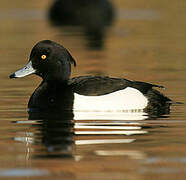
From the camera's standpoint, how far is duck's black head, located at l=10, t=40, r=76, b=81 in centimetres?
973

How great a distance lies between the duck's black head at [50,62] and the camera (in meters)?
9.73

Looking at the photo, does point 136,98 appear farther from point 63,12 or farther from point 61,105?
point 63,12

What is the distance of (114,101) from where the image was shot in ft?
30.2

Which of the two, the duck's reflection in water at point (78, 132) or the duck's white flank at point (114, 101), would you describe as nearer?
the duck's reflection in water at point (78, 132)

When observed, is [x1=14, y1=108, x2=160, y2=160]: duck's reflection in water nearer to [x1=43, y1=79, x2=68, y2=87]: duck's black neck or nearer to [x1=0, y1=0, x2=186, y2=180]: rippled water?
[x1=0, y1=0, x2=186, y2=180]: rippled water

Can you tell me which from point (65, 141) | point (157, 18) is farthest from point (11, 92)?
point (157, 18)

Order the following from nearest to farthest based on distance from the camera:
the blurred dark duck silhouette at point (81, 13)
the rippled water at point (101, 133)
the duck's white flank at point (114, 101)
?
the rippled water at point (101, 133)
the duck's white flank at point (114, 101)
the blurred dark duck silhouette at point (81, 13)

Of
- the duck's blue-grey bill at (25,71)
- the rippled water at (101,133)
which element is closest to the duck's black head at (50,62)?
the duck's blue-grey bill at (25,71)

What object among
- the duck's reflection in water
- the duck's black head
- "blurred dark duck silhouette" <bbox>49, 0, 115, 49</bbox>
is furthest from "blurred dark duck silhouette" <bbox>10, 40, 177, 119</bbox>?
"blurred dark duck silhouette" <bbox>49, 0, 115, 49</bbox>

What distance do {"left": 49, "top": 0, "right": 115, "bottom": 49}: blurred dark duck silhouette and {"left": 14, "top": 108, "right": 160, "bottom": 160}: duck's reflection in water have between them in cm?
1641

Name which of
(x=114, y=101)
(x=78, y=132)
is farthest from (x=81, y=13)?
(x=78, y=132)

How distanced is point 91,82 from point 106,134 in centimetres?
148

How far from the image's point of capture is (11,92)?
36.3 ft

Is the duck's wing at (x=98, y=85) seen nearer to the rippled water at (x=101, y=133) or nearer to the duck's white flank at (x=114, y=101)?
the duck's white flank at (x=114, y=101)
